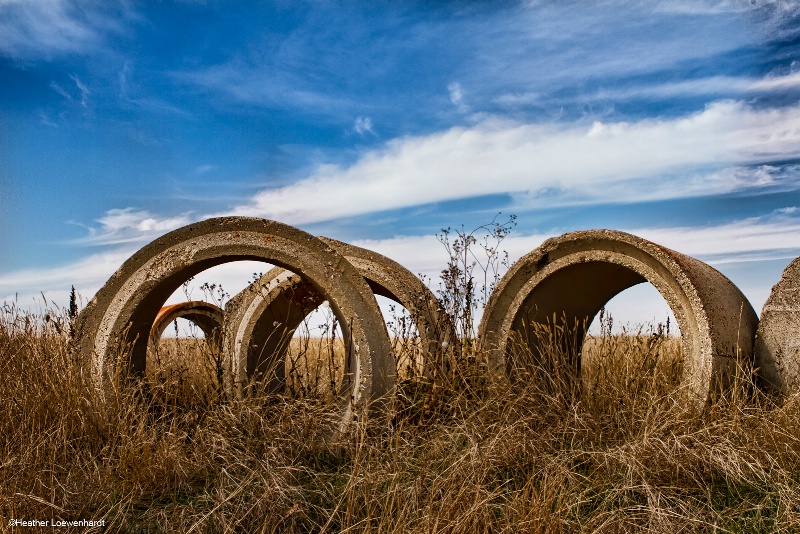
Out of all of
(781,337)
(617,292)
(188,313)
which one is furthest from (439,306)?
(188,313)

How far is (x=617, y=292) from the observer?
6441 mm

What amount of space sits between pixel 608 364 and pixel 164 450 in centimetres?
317

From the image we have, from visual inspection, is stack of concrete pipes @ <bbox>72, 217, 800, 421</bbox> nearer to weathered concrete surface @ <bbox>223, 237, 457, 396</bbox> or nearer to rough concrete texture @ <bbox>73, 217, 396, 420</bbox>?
rough concrete texture @ <bbox>73, 217, 396, 420</bbox>

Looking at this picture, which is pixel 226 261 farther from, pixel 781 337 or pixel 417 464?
pixel 781 337

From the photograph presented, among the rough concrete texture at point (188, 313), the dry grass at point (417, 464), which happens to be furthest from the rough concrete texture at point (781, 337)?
the rough concrete texture at point (188, 313)

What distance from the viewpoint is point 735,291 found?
5762 millimetres

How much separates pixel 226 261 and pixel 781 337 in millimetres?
4078

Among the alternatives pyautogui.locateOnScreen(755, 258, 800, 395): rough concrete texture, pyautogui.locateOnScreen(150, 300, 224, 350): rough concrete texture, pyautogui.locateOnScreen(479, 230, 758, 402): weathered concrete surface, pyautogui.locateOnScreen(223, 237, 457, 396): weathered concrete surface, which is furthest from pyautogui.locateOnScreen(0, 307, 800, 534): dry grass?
pyautogui.locateOnScreen(150, 300, 224, 350): rough concrete texture

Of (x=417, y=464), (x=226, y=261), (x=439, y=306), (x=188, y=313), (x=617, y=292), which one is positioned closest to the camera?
(x=417, y=464)

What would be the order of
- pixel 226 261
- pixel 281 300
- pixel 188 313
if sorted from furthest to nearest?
pixel 188 313 → pixel 281 300 → pixel 226 261

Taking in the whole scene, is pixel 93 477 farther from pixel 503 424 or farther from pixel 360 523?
pixel 503 424

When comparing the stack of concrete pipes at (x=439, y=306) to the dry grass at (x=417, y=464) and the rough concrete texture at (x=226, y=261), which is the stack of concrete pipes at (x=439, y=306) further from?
the dry grass at (x=417, y=464)

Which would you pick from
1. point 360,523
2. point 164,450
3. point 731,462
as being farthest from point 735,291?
point 164,450

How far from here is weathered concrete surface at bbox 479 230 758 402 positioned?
5.02 metres
